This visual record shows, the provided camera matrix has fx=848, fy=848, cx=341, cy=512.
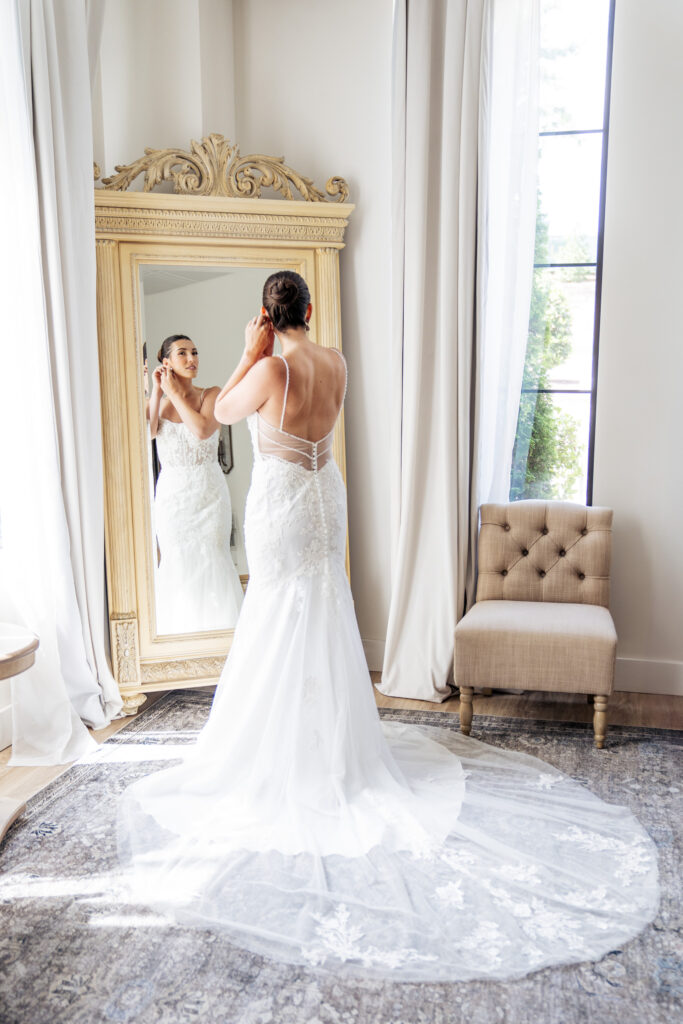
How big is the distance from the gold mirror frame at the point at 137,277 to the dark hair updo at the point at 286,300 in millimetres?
1121

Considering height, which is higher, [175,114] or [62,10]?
[62,10]

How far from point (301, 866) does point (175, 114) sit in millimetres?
3395

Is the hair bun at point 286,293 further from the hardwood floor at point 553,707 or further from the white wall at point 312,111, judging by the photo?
the hardwood floor at point 553,707

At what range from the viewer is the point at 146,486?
3.83 metres

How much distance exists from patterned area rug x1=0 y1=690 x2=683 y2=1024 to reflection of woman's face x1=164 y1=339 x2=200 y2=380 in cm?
197

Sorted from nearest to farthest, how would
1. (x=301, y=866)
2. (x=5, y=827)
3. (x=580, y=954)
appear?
(x=580, y=954)
(x=301, y=866)
(x=5, y=827)

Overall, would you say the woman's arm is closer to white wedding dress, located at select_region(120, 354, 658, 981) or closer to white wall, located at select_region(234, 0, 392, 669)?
white wedding dress, located at select_region(120, 354, 658, 981)

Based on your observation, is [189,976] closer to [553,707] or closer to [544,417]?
[553,707]

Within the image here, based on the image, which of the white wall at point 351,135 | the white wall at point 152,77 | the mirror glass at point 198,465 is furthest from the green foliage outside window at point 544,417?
the white wall at point 152,77

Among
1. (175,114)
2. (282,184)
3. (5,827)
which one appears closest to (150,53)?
(175,114)

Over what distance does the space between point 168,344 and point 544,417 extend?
1822mm

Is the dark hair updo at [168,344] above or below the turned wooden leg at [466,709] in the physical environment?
above

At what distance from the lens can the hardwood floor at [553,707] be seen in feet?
12.0

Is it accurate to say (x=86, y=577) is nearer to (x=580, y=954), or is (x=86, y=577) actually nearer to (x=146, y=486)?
(x=146, y=486)
